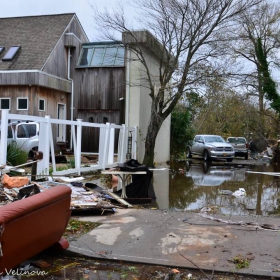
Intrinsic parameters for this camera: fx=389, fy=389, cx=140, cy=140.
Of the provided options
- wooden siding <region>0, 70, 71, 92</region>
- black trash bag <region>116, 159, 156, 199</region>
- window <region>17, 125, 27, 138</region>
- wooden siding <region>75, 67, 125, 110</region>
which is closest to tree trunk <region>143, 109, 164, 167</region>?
wooden siding <region>75, 67, 125, 110</region>

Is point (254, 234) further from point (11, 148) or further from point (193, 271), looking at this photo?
point (11, 148)

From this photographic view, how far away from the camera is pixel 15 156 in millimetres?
10492

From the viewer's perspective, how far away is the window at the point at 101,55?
2000 cm

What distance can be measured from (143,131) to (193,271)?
623 inches

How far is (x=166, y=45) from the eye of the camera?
17859 millimetres

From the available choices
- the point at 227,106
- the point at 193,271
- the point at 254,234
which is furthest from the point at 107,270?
the point at 227,106

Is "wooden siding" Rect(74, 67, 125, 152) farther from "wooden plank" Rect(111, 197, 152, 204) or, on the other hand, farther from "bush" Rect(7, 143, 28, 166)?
"wooden plank" Rect(111, 197, 152, 204)

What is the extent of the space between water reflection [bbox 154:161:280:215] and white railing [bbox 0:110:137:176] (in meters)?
2.08

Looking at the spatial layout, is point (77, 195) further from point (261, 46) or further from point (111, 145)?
point (261, 46)

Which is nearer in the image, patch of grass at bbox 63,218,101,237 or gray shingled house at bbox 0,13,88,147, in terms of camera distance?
patch of grass at bbox 63,218,101,237

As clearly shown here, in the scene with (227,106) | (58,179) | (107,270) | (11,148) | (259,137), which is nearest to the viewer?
(107,270)

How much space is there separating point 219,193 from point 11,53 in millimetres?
12977

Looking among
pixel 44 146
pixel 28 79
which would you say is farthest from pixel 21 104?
pixel 44 146

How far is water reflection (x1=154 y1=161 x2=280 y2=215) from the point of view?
924cm
